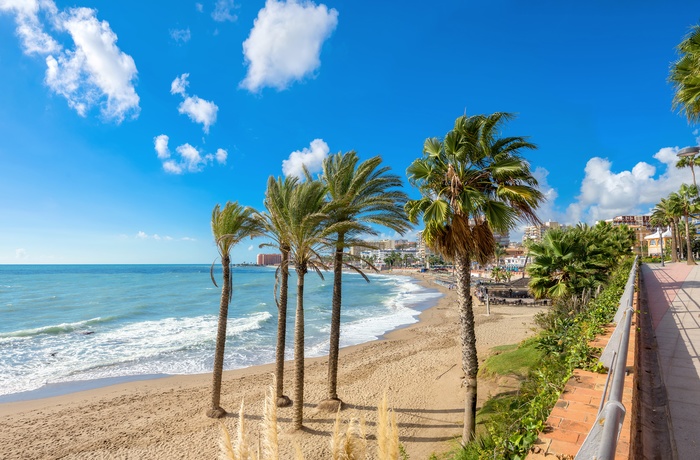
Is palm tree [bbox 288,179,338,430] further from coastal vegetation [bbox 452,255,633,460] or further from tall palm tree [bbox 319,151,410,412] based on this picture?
coastal vegetation [bbox 452,255,633,460]

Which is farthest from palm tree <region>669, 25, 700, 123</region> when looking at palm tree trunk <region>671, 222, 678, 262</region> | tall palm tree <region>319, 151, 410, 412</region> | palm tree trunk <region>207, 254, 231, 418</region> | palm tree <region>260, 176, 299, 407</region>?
palm tree trunk <region>671, 222, 678, 262</region>

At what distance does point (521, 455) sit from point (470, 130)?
21.6ft

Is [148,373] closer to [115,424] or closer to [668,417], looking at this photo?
[115,424]

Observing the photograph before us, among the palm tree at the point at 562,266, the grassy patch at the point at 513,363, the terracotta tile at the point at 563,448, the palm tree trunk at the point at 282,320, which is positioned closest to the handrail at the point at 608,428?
the terracotta tile at the point at 563,448

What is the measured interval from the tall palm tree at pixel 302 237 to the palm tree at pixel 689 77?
9587mm

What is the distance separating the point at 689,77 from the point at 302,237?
10619mm

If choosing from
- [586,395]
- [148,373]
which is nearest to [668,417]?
[586,395]

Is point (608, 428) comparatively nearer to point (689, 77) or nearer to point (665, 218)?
point (689, 77)

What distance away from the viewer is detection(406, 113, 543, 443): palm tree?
24.8ft

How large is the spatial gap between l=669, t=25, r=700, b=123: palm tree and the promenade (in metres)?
5.13

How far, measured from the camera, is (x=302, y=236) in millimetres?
10664

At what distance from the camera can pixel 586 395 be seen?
3.59 m

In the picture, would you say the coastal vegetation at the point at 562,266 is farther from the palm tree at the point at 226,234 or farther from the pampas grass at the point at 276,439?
the pampas grass at the point at 276,439

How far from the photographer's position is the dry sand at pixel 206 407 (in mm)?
10609
